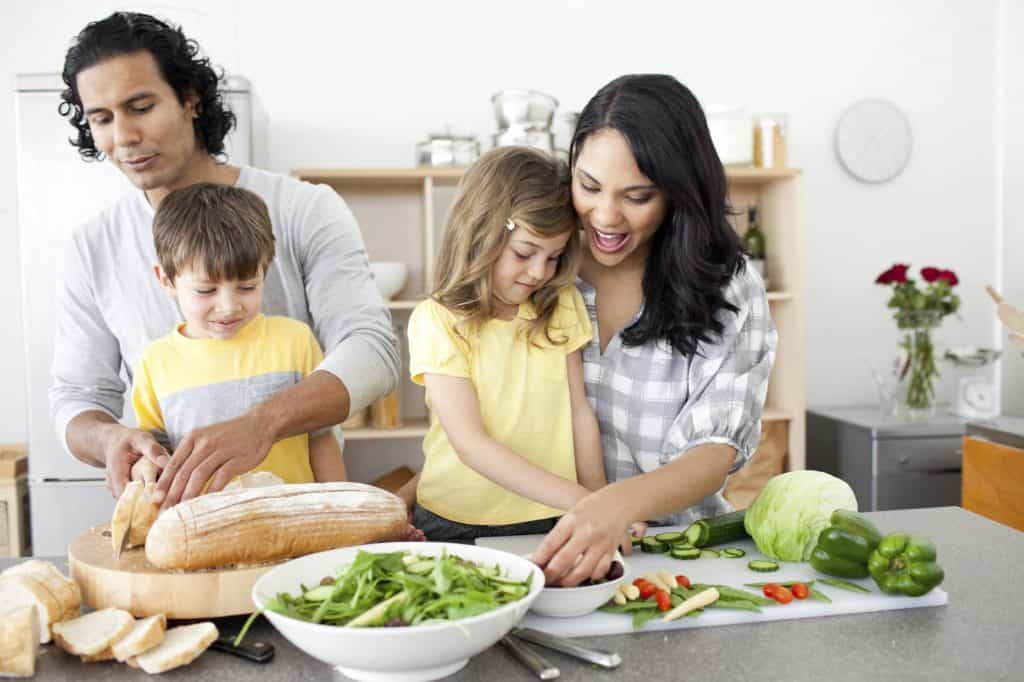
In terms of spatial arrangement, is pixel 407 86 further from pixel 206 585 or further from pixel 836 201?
pixel 206 585

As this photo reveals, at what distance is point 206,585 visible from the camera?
1145 millimetres

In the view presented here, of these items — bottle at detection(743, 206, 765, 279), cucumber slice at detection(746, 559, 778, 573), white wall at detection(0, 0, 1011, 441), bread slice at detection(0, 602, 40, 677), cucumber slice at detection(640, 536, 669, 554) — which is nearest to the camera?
bread slice at detection(0, 602, 40, 677)

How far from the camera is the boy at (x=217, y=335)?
164 centimetres

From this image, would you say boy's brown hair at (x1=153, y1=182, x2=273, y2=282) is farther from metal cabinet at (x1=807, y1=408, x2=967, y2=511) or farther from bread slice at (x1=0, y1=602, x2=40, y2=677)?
metal cabinet at (x1=807, y1=408, x2=967, y2=511)

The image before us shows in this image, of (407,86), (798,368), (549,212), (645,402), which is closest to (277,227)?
(549,212)

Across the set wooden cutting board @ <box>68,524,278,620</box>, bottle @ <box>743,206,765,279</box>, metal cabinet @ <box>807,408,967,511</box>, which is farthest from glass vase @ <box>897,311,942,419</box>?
wooden cutting board @ <box>68,524,278,620</box>

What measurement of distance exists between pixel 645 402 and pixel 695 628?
64 cm

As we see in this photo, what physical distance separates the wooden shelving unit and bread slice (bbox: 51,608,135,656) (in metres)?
2.48

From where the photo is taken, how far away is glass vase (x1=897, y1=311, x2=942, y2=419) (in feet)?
12.5

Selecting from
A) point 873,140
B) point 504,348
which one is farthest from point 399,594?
point 873,140

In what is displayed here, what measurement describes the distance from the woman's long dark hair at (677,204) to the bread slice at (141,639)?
1030 mm

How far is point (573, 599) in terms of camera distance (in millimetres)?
1146

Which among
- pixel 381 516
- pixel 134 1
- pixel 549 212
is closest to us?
pixel 381 516

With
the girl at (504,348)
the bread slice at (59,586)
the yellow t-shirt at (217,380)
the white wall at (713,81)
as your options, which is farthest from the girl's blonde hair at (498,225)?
the white wall at (713,81)
